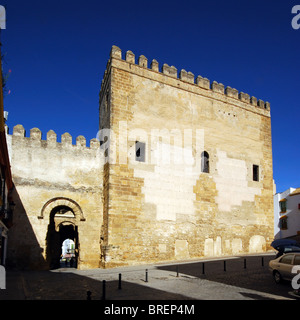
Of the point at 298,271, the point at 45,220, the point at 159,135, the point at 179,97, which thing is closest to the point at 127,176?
the point at 159,135

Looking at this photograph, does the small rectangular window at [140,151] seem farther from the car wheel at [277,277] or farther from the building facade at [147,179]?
the car wheel at [277,277]

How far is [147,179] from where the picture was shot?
51.6ft

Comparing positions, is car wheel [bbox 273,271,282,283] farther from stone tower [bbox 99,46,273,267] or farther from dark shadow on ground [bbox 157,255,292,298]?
stone tower [bbox 99,46,273,267]

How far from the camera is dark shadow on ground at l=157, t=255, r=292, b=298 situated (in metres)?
8.99

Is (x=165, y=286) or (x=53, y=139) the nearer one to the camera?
(x=165, y=286)

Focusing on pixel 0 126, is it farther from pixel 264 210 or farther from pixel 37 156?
pixel 264 210

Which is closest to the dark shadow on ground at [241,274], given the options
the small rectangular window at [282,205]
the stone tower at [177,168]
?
the stone tower at [177,168]

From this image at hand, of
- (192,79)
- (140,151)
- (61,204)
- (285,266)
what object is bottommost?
(285,266)

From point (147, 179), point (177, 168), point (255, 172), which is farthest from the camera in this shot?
point (255, 172)

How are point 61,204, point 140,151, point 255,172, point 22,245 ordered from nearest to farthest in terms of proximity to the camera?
point 22,245 → point 61,204 → point 140,151 → point 255,172

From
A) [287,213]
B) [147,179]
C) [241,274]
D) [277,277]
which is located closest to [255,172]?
[147,179]

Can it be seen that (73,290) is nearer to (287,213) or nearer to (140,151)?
(140,151)

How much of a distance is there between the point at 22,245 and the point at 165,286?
7.44 metres

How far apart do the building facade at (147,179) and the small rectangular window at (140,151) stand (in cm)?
5
